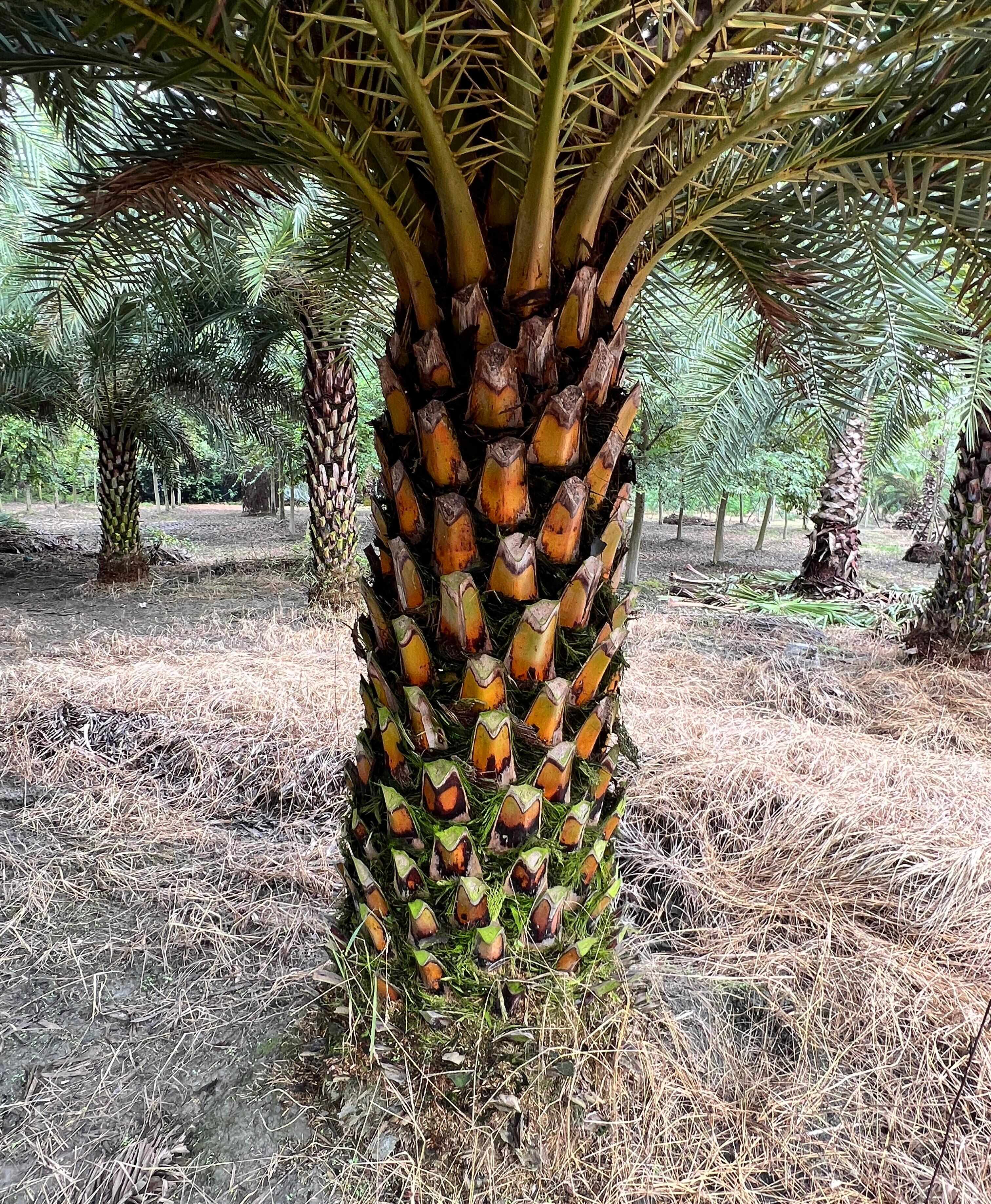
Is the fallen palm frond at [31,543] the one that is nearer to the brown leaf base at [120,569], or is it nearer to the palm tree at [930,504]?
the brown leaf base at [120,569]

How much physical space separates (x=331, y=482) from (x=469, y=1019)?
5.62 m

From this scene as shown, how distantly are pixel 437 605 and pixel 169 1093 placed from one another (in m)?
1.42

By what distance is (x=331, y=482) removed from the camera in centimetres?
646

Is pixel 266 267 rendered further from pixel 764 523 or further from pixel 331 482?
pixel 764 523

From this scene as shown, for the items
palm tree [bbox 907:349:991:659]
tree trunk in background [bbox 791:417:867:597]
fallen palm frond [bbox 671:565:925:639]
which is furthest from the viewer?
tree trunk in background [bbox 791:417:867:597]

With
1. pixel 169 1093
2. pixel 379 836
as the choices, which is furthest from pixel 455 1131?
pixel 169 1093

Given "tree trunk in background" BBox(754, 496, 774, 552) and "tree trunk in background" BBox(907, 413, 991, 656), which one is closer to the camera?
"tree trunk in background" BBox(907, 413, 991, 656)

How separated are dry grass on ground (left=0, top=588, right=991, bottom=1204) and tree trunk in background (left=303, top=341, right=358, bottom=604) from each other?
2648 mm

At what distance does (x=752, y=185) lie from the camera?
150cm

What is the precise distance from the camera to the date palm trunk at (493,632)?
1.36 m

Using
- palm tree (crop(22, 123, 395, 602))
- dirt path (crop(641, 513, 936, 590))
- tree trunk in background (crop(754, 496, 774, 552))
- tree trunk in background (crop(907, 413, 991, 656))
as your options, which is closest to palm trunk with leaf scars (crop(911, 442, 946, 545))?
dirt path (crop(641, 513, 936, 590))

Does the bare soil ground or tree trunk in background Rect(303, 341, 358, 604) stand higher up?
tree trunk in background Rect(303, 341, 358, 604)

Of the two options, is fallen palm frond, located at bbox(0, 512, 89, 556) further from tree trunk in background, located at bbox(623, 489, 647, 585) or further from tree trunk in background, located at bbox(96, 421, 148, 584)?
tree trunk in background, located at bbox(623, 489, 647, 585)

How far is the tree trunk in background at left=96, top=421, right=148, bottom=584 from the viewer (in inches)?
310
